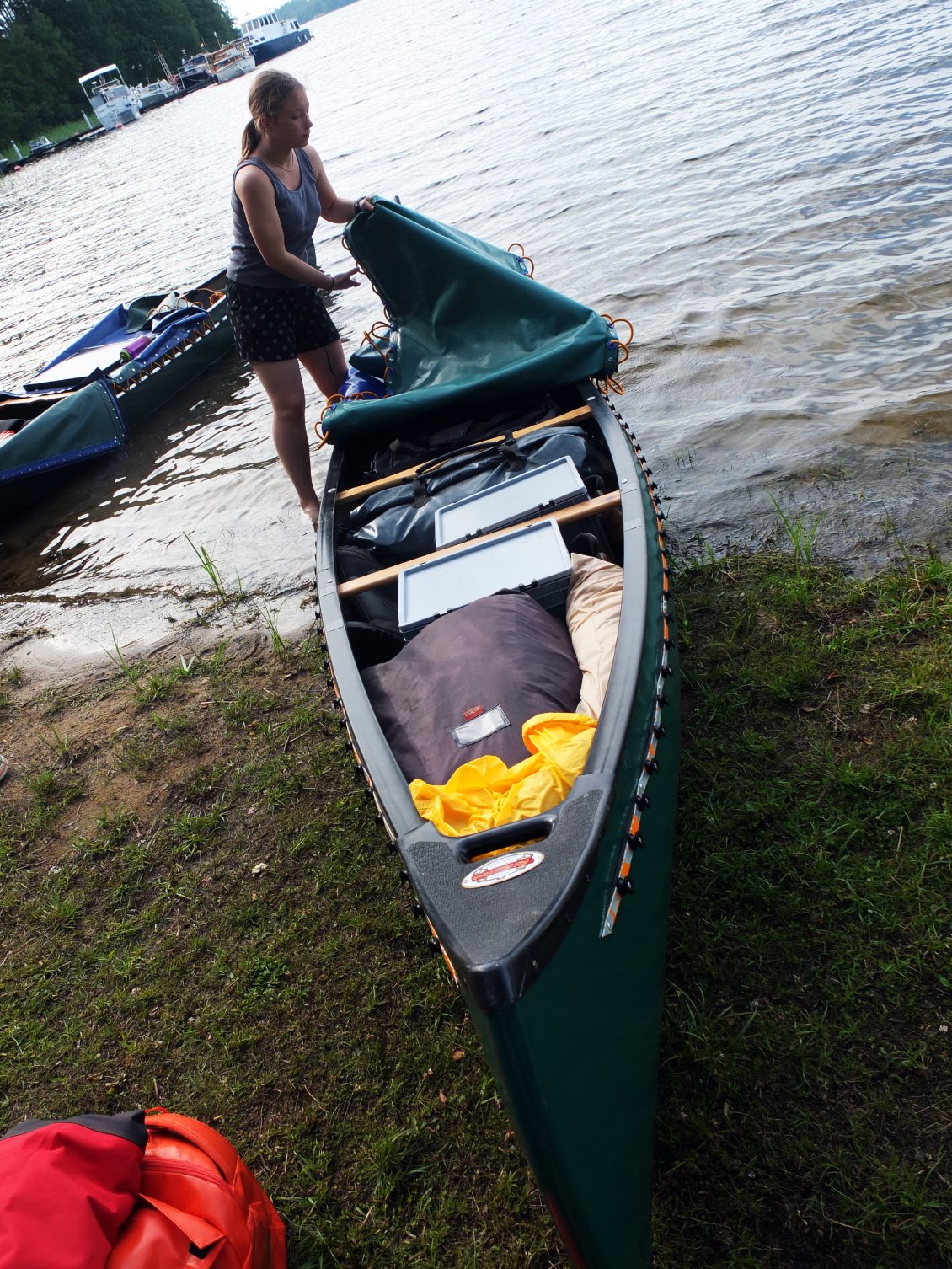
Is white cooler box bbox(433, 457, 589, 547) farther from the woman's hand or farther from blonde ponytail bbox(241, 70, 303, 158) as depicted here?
blonde ponytail bbox(241, 70, 303, 158)

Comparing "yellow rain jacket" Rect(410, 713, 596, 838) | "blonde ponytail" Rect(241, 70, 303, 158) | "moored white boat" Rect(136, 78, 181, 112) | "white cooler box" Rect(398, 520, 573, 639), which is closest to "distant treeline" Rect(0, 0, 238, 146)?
"moored white boat" Rect(136, 78, 181, 112)

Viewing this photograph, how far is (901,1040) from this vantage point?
2.24 metres

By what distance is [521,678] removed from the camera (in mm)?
2664

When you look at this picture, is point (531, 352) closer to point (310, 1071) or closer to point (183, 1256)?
point (310, 1071)

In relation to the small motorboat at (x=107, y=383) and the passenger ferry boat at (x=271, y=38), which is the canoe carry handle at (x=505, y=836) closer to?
the small motorboat at (x=107, y=383)

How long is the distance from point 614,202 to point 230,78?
251 ft

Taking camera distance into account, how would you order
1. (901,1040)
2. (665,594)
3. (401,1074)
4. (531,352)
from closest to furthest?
(901,1040), (401,1074), (665,594), (531,352)

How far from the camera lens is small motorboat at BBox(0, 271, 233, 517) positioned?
26.2ft

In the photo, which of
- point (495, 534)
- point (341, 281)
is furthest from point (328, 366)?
point (495, 534)

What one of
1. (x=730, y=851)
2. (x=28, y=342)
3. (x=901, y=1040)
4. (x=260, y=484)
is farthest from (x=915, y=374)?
(x=28, y=342)

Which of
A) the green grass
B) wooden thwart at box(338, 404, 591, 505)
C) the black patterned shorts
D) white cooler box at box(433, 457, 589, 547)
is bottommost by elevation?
the green grass

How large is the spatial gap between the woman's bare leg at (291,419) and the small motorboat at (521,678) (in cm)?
29

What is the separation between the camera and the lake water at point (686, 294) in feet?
17.1

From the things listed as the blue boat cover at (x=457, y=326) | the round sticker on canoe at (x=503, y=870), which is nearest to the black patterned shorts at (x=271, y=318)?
the blue boat cover at (x=457, y=326)
